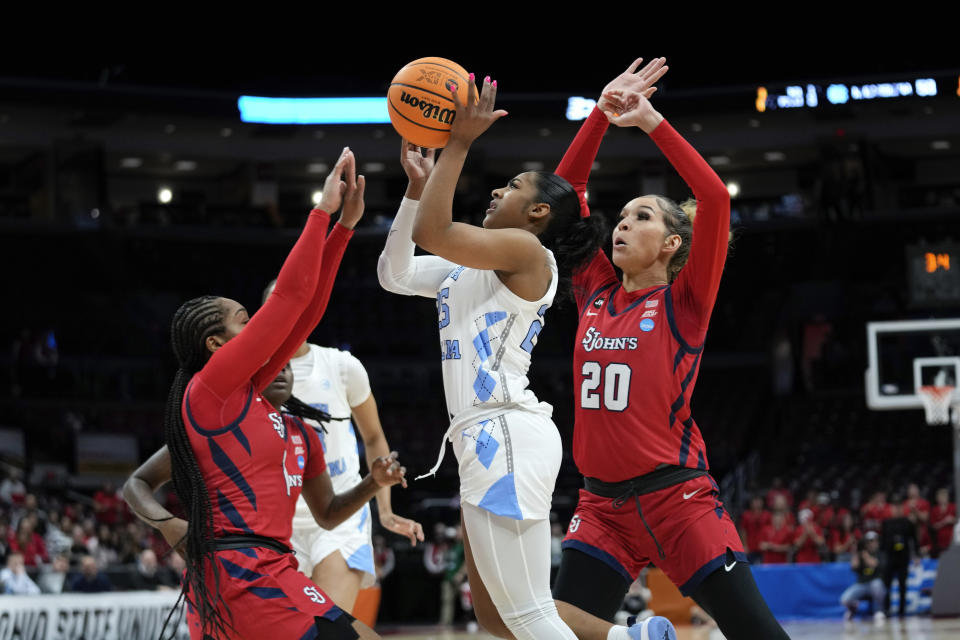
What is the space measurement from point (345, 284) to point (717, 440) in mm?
9798

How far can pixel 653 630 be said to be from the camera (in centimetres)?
402

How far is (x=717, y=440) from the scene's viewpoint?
25969 mm

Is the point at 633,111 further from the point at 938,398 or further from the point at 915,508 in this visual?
the point at 915,508

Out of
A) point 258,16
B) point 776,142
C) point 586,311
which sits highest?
point 258,16

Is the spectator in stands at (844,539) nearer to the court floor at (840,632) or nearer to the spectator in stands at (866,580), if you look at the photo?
the spectator in stands at (866,580)

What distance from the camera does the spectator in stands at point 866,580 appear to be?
15617 mm

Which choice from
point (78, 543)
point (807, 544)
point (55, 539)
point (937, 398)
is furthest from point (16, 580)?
point (937, 398)

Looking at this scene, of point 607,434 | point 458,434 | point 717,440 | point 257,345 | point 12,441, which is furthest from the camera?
point 717,440

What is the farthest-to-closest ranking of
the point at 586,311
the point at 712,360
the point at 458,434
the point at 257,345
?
the point at 712,360, the point at 586,311, the point at 458,434, the point at 257,345

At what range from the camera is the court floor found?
12.3m

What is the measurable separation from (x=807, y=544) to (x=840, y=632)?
3.91 metres

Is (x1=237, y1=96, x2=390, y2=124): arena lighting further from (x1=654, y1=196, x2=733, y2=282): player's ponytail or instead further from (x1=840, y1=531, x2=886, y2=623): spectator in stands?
(x1=654, y1=196, x2=733, y2=282): player's ponytail

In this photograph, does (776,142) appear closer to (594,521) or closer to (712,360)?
(712,360)

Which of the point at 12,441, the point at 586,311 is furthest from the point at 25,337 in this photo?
the point at 586,311
